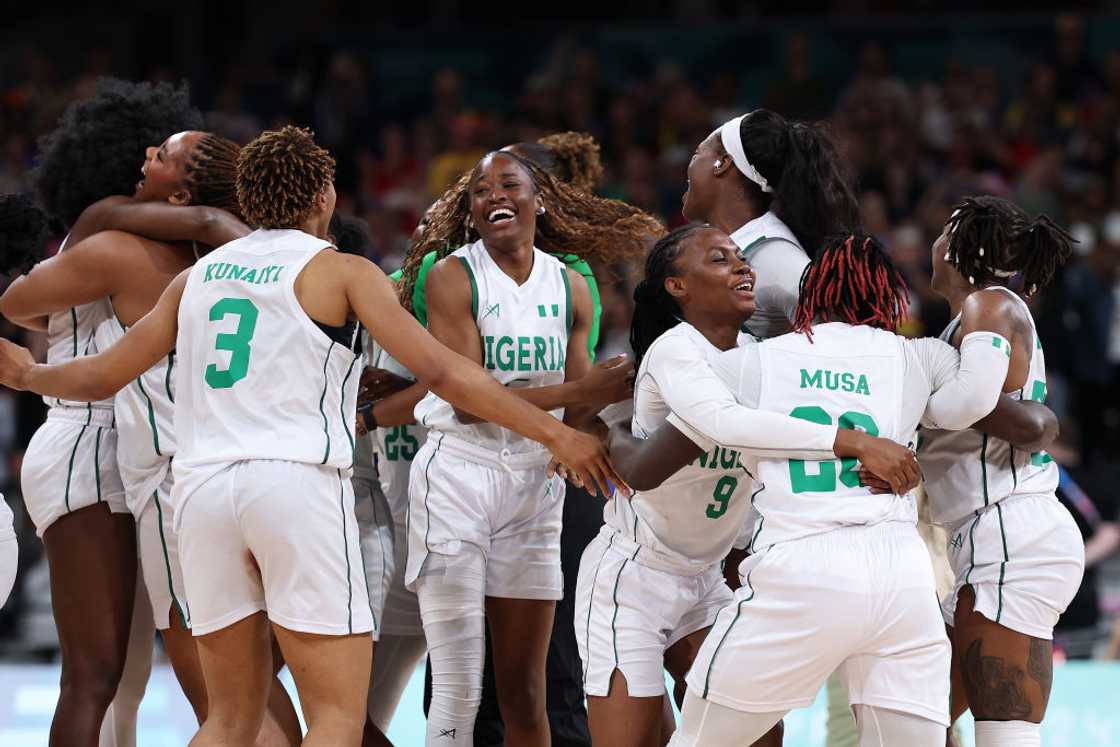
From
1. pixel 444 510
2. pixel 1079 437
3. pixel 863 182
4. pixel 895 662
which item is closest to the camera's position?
pixel 895 662

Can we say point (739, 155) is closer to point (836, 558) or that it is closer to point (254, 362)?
point (836, 558)

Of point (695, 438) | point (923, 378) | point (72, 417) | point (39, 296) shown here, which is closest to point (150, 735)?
point (72, 417)

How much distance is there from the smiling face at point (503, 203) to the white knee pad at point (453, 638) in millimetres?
937

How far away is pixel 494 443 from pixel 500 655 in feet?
2.04

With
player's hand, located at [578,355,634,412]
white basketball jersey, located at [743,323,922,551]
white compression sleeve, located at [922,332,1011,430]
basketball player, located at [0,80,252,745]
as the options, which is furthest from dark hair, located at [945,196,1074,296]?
basketball player, located at [0,80,252,745]

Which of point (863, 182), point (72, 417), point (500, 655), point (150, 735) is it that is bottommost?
point (150, 735)

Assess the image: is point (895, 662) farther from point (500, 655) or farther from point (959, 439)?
point (500, 655)

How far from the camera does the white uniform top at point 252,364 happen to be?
3.65 metres

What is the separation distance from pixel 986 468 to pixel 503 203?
1.58 metres

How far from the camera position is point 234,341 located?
12.0 ft

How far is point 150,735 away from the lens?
19.3ft

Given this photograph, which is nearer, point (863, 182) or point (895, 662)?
point (895, 662)

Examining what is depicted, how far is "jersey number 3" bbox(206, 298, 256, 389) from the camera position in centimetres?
365

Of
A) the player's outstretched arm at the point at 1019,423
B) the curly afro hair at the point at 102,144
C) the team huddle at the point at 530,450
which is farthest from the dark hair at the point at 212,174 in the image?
the player's outstretched arm at the point at 1019,423
